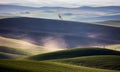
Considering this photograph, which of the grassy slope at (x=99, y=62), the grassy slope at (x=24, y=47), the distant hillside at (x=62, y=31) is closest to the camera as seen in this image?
the grassy slope at (x=99, y=62)

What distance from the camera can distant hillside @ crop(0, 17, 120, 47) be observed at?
5069 inches

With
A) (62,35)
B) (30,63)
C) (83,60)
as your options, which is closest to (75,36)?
(62,35)

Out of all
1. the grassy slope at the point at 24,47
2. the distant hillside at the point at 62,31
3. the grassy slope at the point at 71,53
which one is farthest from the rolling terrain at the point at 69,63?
the distant hillside at the point at 62,31

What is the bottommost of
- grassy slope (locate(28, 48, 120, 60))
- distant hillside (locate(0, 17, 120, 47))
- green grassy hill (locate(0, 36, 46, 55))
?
grassy slope (locate(28, 48, 120, 60))

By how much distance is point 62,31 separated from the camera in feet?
472

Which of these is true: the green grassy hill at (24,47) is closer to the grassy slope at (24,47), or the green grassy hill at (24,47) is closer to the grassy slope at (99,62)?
the grassy slope at (24,47)

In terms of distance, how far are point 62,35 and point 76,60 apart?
78.4m

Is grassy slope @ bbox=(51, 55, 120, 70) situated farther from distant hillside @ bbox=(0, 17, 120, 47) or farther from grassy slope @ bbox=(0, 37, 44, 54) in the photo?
distant hillside @ bbox=(0, 17, 120, 47)

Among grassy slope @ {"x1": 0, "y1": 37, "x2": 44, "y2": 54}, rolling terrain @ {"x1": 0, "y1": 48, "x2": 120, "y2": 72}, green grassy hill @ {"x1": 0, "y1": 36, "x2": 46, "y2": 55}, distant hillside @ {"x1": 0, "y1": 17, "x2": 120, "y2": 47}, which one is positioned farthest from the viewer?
distant hillside @ {"x1": 0, "y1": 17, "x2": 120, "y2": 47}

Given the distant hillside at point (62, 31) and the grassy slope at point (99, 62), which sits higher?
the distant hillside at point (62, 31)

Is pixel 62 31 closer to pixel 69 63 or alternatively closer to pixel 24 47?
pixel 24 47

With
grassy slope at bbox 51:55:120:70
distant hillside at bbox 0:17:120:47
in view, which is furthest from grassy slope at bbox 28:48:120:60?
distant hillside at bbox 0:17:120:47

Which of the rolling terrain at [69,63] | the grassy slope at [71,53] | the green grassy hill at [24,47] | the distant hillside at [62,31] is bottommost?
the rolling terrain at [69,63]

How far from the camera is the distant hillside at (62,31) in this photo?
12875cm
